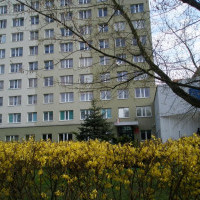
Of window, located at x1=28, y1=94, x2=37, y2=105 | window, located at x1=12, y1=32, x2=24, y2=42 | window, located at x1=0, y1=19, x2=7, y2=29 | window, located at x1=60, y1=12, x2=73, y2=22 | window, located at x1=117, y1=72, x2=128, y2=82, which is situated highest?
window, located at x1=0, y1=19, x2=7, y2=29

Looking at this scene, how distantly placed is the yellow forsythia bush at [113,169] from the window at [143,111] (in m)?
24.1

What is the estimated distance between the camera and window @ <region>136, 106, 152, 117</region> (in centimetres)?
2719

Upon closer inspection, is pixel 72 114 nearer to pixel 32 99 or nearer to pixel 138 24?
pixel 32 99

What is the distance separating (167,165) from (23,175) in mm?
2221

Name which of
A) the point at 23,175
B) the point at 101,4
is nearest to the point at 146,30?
the point at 101,4

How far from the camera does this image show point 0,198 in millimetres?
3721

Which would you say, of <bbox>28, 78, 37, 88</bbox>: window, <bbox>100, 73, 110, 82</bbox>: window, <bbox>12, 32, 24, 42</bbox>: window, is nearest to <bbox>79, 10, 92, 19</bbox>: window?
<bbox>100, 73, 110, 82</bbox>: window

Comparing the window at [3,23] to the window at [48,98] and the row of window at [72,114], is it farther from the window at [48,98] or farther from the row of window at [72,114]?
the row of window at [72,114]

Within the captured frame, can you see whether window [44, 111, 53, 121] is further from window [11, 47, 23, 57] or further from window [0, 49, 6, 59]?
window [0, 49, 6, 59]

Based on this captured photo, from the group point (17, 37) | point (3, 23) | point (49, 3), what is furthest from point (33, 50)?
point (49, 3)

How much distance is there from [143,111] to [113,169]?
25005 mm

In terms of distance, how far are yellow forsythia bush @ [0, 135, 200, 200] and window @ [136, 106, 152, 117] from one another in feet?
79.1

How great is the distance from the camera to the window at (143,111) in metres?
27.2

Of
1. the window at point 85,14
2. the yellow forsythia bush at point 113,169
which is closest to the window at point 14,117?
the window at point 85,14
